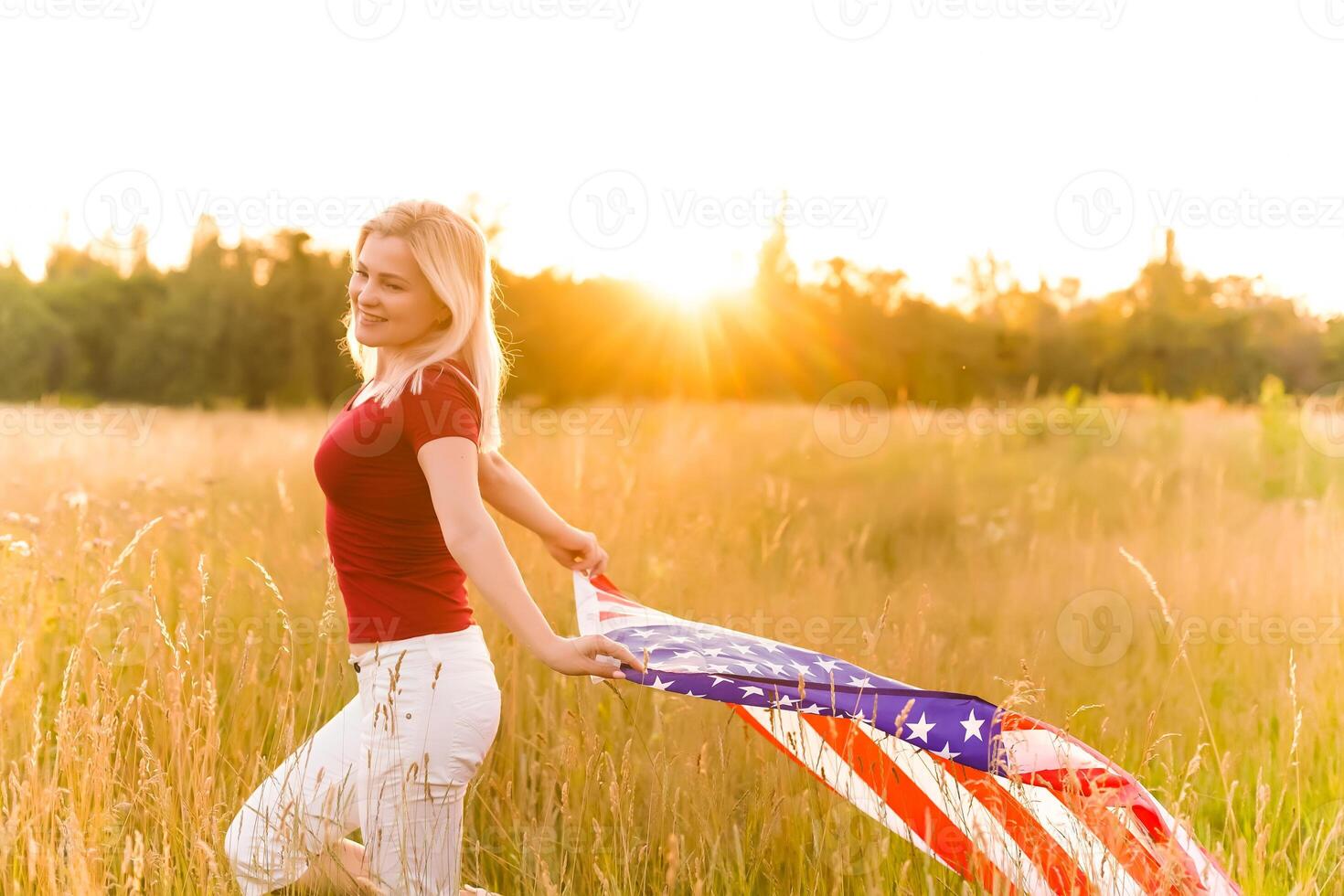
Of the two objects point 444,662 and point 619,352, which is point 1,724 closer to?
point 444,662

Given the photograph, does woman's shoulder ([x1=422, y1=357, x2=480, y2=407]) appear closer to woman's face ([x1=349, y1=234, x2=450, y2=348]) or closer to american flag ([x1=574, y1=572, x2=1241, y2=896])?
woman's face ([x1=349, y1=234, x2=450, y2=348])

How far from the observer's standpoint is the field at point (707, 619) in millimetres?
2336

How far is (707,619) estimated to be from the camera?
3861 millimetres

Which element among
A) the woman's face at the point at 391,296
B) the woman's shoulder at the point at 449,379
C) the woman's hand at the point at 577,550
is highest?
the woman's face at the point at 391,296

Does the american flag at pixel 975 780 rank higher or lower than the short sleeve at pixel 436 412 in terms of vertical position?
lower

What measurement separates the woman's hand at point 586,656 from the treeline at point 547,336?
58.5 ft

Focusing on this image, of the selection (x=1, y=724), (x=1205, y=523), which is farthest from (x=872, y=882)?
(x=1205, y=523)
